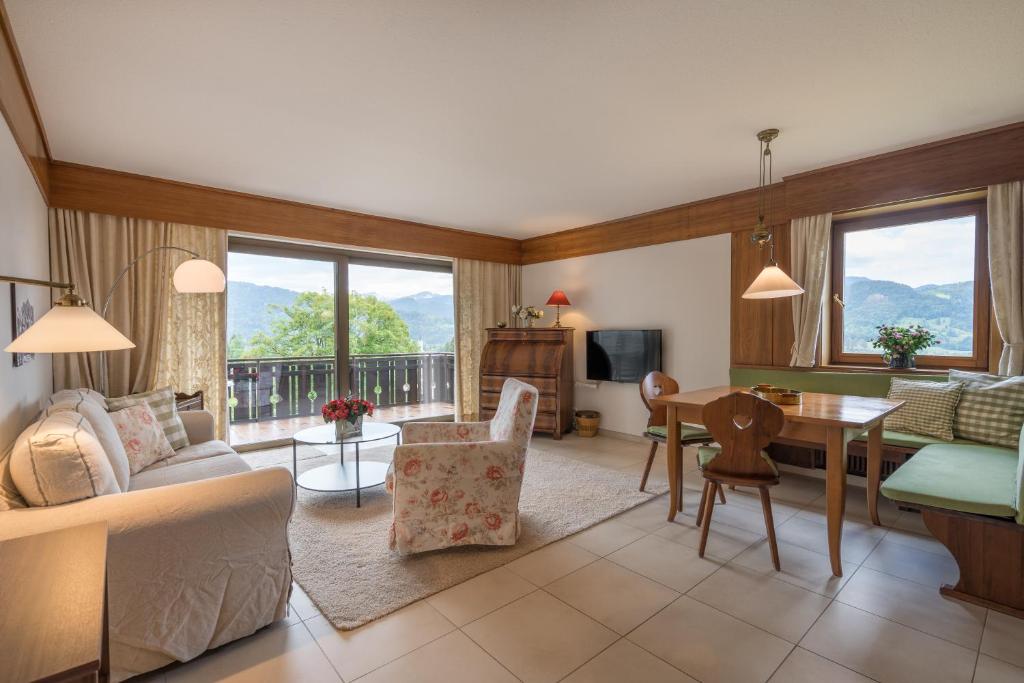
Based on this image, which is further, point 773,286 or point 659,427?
point 659,427

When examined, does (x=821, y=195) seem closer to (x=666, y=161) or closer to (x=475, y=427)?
(x=666, y=161)

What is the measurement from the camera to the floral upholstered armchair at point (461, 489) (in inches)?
96.2

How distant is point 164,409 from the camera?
10.6ft

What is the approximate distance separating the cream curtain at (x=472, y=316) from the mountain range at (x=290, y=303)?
20 centimetres

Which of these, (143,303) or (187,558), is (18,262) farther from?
(187,558)

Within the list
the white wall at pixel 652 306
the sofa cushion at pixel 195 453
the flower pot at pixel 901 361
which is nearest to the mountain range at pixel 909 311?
the flower pot at pixel 901 361

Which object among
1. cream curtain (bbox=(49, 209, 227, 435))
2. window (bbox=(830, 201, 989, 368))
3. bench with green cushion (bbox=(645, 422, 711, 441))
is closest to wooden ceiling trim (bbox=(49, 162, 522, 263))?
cream curtain (bbox=(49, 209, 227, 435))

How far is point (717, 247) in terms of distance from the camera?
440 cm

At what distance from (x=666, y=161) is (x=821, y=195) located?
137cm

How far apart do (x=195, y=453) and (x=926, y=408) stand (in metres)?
4.88

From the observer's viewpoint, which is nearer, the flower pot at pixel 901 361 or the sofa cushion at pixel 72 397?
the sofa cushion at pixel 72 397

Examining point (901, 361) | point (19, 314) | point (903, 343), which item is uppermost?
point (19, 314)

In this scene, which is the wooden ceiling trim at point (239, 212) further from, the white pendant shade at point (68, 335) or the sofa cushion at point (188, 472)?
the white pendant shade at point (68, 335)

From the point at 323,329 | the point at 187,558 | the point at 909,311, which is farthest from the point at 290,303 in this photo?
the point at 909,311
